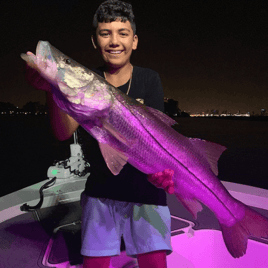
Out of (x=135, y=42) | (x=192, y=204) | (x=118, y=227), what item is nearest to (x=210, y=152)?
(x=192, y=204)

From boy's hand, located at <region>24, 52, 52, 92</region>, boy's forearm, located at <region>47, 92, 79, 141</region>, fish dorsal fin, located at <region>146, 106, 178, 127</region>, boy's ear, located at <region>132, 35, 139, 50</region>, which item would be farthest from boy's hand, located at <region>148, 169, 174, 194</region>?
boy's ear, located at <region>132, 35, 139, 50</region>

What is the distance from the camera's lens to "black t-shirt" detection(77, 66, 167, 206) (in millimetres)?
1814

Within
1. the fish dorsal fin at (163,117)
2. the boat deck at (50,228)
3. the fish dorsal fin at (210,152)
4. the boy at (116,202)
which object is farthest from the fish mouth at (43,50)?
the boat deck at (50,228)

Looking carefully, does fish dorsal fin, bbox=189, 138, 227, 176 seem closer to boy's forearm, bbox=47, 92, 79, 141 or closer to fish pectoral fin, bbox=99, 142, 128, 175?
fish pectoral fin, bbox=99, 142, 128, 175

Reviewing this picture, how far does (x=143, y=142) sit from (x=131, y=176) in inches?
15.3

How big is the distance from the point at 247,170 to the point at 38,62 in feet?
66.8

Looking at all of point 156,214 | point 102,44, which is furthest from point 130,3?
point 156,214

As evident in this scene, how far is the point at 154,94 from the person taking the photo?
1984mm

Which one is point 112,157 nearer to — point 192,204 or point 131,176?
point 131,176

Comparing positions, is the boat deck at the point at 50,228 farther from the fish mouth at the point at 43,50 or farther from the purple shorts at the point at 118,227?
the fish mouth at the point at 43,50

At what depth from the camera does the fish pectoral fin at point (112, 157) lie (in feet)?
5.07

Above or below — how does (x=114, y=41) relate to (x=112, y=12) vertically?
below

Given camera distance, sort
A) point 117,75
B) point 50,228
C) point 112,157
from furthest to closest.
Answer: point 50,228 < point 117,75 < point 112,157

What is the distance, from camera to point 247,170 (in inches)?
739
